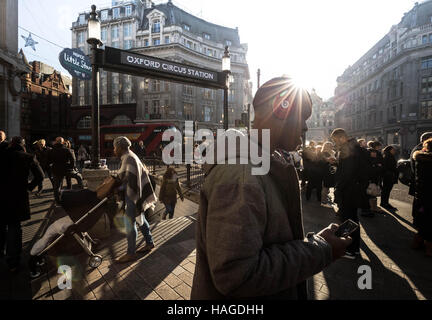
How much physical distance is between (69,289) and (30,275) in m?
0.83

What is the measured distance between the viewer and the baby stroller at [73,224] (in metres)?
3.14

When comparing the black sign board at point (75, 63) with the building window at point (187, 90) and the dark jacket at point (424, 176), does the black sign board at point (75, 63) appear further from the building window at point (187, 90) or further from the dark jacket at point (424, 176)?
the building window at point (187, 90)

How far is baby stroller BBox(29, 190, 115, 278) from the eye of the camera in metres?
3.14

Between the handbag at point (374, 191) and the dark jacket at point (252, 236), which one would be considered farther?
the handbag at point (374, 191)

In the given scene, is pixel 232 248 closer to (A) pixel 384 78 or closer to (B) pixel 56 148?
(B) pixel 56 148

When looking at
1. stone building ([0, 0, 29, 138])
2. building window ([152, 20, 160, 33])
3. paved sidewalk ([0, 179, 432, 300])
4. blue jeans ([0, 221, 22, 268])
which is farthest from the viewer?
building window ([152, 20, 160, 33])

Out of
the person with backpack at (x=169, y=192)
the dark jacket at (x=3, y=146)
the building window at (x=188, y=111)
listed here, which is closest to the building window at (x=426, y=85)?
the building window at (x=188, y=111)

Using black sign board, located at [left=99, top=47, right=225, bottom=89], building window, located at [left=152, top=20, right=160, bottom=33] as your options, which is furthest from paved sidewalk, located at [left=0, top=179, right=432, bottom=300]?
building window, located at [left=152, top=20, right=160, bottom=33]

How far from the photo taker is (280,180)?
3.79 ft

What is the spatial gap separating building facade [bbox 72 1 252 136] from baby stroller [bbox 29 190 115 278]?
3139 cm

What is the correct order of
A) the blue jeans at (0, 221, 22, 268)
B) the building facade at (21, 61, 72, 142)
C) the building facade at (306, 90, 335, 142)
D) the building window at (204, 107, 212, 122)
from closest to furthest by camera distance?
the blue jeans at (0, 221, 22, 268)
the building facade at (21, 61, 72, 142)
the building window at (204, 107, 212, 122)
the building facade at (306, 90, 335, 142)

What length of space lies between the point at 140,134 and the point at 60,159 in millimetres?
18138

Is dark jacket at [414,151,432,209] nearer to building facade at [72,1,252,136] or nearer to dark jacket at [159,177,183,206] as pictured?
dark jacket at [159,177,183,206]

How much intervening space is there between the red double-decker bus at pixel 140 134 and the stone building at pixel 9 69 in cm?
1105
